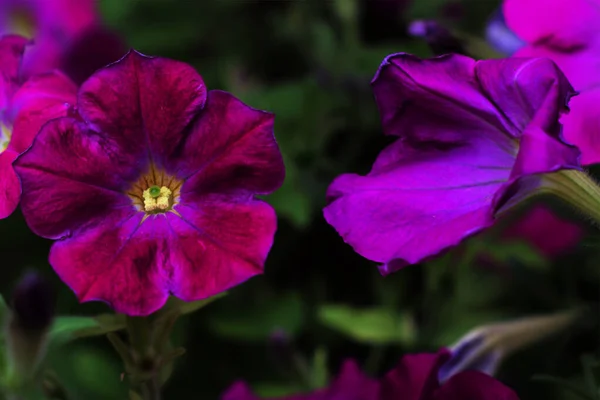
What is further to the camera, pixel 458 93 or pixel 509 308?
pixel 509 308

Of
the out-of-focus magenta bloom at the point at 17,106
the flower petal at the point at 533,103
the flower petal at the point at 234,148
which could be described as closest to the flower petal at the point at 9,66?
the out-of-focus magenta bloom at the point at 17,106

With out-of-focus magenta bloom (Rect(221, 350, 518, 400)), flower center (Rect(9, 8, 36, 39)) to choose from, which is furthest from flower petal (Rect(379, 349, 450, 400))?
flower center (Rect(9, 8, 36, 39))

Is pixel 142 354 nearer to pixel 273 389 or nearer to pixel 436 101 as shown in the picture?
pixel 436 101

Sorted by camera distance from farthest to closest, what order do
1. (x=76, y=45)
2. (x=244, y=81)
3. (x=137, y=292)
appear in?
(x=244, y=81) < (x=76, y=45) < (x=137, y=292)

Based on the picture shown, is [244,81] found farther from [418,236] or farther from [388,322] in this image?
[418,236]

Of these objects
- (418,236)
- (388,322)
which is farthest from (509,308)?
(418,236)

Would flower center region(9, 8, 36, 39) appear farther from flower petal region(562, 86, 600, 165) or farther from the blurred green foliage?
flower petal region(562, 86, 600, 165)

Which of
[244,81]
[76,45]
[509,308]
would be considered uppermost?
[76,45]
